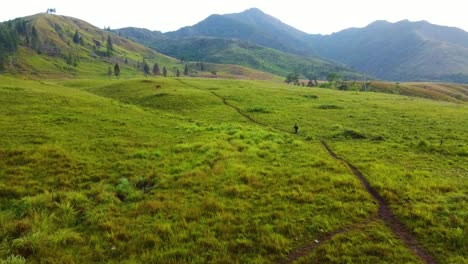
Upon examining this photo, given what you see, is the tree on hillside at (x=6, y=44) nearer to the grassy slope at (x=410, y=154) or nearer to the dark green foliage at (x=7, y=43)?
the dark green foliage at (x=7, y=43)

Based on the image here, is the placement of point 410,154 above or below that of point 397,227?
above

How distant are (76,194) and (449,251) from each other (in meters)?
17.3

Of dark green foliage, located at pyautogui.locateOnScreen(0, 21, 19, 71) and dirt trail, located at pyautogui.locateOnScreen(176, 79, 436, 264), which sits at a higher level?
dark green foliage, located at pyautogui.locateOnScreen(0, 21, 19, 71)

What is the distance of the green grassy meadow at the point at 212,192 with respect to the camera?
12.3 meters

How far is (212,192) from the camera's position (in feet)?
57.8

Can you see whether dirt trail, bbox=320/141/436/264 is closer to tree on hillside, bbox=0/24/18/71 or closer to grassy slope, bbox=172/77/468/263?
grassy slope, bbox=172/77/468/263

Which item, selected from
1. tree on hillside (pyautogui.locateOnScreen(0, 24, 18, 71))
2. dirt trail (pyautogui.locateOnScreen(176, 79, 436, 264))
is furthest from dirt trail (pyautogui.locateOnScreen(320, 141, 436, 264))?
tree on hillside (pyautogui.locateOnScreen(0, 24, 18, 71))

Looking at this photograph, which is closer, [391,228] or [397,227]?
[391,228]

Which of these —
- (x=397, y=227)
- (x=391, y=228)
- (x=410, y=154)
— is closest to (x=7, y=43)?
(x=410, y=154)

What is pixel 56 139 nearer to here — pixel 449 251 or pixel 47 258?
pixel 47 258

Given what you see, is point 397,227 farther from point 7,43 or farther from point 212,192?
point 7,43

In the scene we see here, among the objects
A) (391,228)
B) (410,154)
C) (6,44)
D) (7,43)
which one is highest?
(7,43)

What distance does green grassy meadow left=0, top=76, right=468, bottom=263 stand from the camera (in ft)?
40.4

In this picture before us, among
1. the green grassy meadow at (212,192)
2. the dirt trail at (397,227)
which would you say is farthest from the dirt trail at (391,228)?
the green grassy meadow at (212,192)
